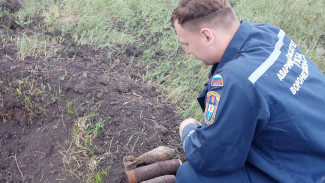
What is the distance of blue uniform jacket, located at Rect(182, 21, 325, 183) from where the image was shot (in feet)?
6.18

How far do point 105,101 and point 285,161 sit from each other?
68.5 inches

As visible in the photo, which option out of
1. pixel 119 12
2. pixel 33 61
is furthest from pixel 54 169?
pixel 119 12

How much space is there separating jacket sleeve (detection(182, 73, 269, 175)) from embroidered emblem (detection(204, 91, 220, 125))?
0.02 m

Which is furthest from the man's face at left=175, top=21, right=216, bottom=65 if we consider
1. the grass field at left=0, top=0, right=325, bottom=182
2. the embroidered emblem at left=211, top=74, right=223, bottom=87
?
the grass field at left=0, top=0, right=325, bottom=182

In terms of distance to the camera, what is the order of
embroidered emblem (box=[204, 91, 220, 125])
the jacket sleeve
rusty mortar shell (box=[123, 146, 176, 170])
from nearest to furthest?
the jacket sleeve → embroidered emblem (box=[204, 91, 220, 125]) → rusty mortar shell (box=[123, 146, 176, 170])

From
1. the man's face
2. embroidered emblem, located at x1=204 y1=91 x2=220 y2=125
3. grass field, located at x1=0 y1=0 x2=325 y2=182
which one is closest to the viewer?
embroidered emblem, located at x1=204 y1=91 x2=220 y2=125

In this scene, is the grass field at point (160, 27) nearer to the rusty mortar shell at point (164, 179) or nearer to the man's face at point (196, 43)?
the rusty mortar shell at point (164, 179)

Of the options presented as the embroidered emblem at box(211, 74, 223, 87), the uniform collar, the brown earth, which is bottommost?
the brown earth

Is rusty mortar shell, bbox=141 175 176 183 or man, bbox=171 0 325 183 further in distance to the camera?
rusty mortar shell, bbox=141 175 176 183

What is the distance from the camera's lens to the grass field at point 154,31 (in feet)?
12.7

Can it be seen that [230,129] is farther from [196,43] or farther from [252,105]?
[196,43]

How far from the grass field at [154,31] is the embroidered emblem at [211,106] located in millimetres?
1427

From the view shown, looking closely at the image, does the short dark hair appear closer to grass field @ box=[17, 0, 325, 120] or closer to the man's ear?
the man's ear

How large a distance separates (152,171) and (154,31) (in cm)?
230
